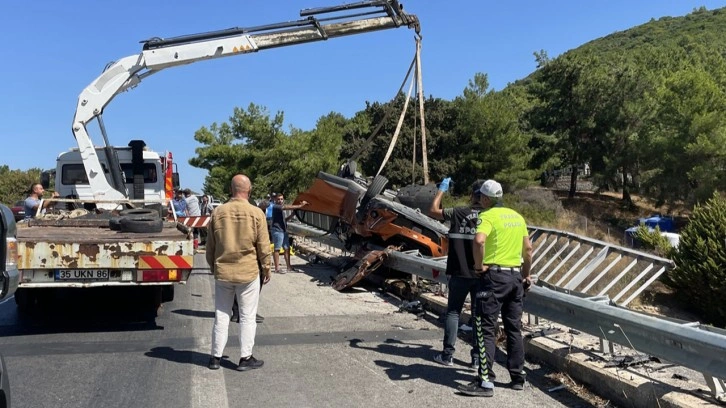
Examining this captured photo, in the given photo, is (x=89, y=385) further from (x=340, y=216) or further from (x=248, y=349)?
(x=340, y=216)

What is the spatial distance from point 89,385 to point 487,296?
335cm

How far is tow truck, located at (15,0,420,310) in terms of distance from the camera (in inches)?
269

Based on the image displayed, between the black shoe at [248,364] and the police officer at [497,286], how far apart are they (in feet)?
6.19

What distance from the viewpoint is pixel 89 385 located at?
520cm

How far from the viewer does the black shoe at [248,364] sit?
5723mm

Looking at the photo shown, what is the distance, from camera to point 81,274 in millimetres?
6898

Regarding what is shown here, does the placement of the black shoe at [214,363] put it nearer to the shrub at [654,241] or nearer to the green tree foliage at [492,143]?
the shrub at [654,241]

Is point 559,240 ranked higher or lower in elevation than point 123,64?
lower

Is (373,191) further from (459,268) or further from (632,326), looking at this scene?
(632,326)

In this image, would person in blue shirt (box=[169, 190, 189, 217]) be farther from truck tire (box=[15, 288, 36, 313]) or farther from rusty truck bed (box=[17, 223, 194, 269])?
rusty truck bed (box=[17, 223, 194, 269])

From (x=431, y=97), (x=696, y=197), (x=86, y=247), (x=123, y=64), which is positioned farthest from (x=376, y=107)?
(x=86, y=247)

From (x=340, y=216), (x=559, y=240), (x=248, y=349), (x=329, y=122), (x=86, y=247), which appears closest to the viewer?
(x=248, y=349)

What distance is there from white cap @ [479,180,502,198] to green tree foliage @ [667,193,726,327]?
22.3 ft

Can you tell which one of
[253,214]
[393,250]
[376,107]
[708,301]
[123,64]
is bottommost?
[708,301]
